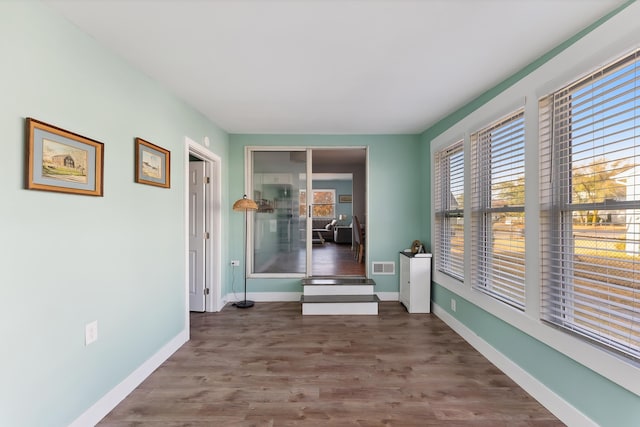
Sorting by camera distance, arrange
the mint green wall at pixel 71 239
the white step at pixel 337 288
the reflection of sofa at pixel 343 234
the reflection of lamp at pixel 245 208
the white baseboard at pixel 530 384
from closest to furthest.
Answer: the mint green wall at pixel 71 239 → the white baseboard at pixel 530 384 → the reflection of lamp at pixel 245 208 → the white step at pixel 337 288 → the reflection of sofa at pixel 343 234

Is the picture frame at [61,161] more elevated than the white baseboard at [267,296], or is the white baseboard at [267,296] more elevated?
the picture frame at [61,161]

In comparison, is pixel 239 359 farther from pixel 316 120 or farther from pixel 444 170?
pixel 444 170

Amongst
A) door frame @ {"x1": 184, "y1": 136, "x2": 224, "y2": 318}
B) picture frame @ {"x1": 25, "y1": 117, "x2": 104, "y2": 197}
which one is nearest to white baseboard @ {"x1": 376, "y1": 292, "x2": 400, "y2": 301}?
door frame @ {"x1": 184, "y1": 136, "x2": 224, "y2": 318}

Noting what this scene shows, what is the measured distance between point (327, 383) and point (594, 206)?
2123 millimetres

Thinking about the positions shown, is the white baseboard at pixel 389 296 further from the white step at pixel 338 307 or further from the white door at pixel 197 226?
the white door at pixel 197 226

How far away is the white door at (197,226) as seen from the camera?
4000 mm

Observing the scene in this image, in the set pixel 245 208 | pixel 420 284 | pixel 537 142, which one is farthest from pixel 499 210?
pixel 245 208

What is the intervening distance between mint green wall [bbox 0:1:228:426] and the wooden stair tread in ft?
5.92

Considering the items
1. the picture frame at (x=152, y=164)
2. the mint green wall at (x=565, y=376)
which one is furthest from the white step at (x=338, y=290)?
the picture frame at (x=152, y=164)

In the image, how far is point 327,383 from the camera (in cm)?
235

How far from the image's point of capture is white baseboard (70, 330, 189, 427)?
1.87 metres

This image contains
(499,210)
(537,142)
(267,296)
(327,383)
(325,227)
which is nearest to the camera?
(537,142)

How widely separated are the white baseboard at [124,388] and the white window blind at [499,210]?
2967mm

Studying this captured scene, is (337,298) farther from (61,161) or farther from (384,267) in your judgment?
(61,161)
